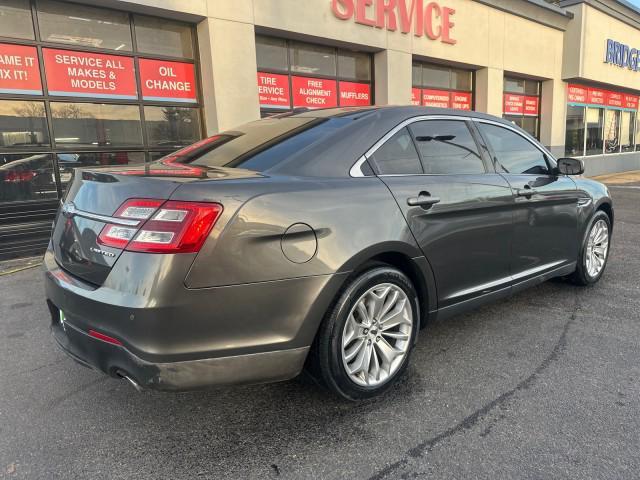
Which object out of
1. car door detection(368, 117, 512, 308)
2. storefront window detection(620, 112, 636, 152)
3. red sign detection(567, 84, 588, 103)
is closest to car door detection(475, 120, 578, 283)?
car door detection(368, 117, 512, 308)

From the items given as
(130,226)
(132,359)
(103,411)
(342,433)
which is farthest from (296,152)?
(103,411)

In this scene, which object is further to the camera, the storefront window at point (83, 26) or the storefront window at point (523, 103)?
the storefront window at point (523, 103)

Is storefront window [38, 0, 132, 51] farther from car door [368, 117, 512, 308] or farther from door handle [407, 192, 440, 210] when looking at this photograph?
door handle [407, 192, 440, 210]

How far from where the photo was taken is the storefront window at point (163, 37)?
7.79m

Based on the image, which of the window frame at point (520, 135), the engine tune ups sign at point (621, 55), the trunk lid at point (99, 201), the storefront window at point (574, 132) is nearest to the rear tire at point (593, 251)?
the window frame at point (520, 135)

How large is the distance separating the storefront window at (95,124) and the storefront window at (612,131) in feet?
63.4

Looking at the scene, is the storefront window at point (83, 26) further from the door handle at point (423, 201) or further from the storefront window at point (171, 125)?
the door handle at point (423, 201)

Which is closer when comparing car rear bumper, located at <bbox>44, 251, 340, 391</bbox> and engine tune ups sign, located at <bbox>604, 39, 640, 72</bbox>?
car rear bumper, located at <bbox>44, 251, 340, 391</bbox>

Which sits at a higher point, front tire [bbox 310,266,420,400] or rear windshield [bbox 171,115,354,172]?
rear windshield [bbox 171,115,354,172]

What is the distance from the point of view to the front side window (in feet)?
11.6

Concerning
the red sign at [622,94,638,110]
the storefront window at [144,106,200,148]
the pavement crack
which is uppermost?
the red sign at [622,94,638,110]

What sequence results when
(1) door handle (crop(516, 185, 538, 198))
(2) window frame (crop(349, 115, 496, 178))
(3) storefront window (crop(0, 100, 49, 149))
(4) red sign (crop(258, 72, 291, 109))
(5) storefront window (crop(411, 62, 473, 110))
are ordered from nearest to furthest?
1. (2) window frame (crop(349, 115, 496, 178))
2. (1) door handle (crop(516, 185, 538, 198))
3. (3) storefront window (crop(0, 100, 49, 149))
4. (4) red sign (crop(258, 72, 291, 109))
5. (5) storefront window (crop(411, 62, 473, 110))

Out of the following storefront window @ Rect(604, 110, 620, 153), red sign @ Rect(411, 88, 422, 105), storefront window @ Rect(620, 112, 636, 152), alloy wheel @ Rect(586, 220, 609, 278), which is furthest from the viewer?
storefront window @ Rect(620, 112, 636, 152)

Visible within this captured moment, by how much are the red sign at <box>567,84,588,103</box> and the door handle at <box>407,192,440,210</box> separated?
1718 centimetres
